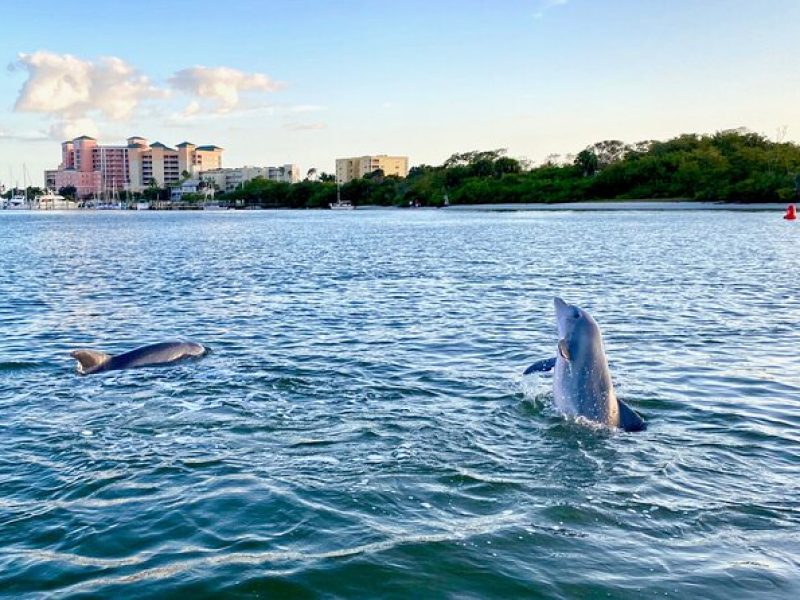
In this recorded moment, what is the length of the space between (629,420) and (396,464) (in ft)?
11.4

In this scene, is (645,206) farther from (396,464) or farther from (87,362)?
(396,464)

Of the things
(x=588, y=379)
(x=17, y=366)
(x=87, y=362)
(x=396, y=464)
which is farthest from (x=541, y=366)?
(x=17, y=366)

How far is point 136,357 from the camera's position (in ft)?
52.3

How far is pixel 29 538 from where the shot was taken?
26.2 feet

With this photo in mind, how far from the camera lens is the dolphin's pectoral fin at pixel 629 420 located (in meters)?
11.0

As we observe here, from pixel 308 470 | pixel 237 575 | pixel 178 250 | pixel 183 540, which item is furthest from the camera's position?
pixel 178 250

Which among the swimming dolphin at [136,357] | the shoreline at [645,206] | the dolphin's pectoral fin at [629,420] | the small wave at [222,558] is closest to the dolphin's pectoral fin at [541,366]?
the dolphin's pectoral fin at [629,420]

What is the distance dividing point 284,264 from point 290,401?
32.8 m

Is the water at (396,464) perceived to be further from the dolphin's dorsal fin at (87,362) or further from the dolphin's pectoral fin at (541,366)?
the dolphin's pectoral fin at (541,366)

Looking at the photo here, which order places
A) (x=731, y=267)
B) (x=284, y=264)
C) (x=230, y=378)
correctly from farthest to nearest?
(x=284, y=264) → (x=731, y=267) → (x=230, y=378)

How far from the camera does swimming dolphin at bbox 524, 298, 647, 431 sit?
35.9ft

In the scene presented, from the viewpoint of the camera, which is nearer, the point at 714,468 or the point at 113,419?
the point at 714,468

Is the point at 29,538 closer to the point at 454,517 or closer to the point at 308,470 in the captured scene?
the point at 308,470

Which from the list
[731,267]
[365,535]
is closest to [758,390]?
[365,535]
